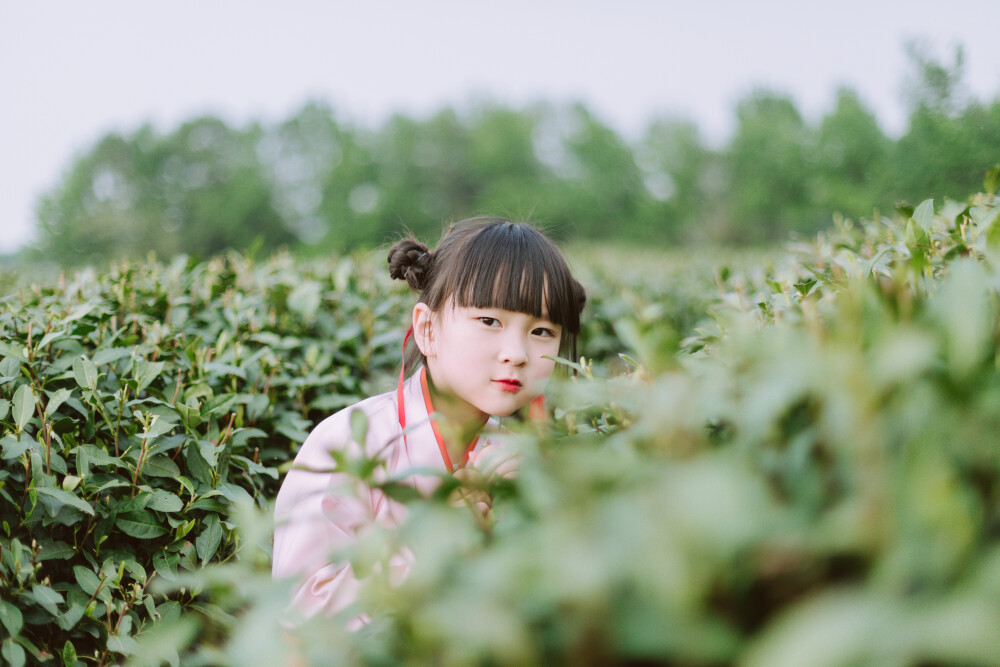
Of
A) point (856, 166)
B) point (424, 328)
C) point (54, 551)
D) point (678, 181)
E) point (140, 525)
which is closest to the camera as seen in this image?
point (54, 551)

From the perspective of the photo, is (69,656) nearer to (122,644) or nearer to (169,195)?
(122,644)

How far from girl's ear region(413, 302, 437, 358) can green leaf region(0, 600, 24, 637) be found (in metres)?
1.21

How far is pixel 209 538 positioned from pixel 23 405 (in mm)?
559

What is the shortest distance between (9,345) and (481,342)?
127 cm

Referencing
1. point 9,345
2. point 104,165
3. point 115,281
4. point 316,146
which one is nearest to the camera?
point 9,345

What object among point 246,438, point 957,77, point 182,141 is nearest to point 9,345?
point 246,438

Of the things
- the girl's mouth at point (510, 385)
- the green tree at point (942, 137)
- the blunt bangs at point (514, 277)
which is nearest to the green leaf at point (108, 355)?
the blunt bangs at point (514, 277)

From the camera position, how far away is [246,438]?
197 centimetres

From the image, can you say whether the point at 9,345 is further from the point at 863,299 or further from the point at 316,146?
the point at 316,146

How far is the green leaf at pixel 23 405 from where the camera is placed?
1.55 m

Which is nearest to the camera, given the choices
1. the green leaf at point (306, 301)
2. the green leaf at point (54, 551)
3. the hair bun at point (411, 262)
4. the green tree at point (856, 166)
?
the green leaf at point (54, 551)

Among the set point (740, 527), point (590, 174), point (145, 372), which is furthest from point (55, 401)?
point (590, 174)

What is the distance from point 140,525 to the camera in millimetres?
1671

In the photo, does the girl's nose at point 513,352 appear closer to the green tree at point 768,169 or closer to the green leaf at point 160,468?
the green leaf at point 160,468
